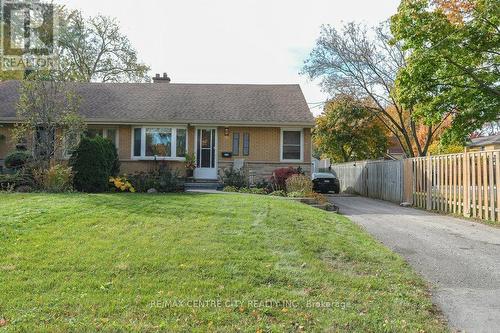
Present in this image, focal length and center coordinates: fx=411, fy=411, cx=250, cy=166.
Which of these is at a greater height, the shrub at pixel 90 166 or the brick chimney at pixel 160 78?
the brick chimney at pixel 160 78

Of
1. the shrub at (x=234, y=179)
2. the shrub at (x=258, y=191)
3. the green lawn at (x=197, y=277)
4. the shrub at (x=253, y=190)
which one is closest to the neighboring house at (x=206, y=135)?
the shrub at (x=234, y=179)

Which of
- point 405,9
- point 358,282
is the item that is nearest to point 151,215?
point 358,282

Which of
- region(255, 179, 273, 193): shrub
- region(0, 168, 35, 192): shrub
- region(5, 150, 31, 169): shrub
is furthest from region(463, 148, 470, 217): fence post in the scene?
region(5, 150, 31, 169): shrub

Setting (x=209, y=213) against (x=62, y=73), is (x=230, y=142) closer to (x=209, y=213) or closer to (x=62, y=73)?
(x=62, y=73)

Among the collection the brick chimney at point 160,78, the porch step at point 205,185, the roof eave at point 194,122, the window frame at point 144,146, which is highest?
the brick chimney at point 160,78

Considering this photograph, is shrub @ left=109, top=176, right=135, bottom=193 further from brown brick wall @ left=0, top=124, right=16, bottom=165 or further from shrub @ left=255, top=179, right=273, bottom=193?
brown brick wall @ left=0, top=124, right=16, bottom=165

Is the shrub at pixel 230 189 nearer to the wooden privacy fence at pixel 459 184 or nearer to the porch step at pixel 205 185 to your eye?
the porch step at pixel 205 185

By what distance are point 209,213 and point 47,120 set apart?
807 centimetres

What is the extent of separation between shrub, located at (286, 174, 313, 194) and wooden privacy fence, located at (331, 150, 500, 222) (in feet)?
13.6

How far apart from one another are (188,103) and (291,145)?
5.45m

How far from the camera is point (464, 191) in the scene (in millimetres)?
11797

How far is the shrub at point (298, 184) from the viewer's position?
13.7 metres

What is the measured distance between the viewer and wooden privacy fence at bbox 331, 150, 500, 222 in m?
10.8

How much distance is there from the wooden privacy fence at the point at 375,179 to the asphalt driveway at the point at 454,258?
229 inches
